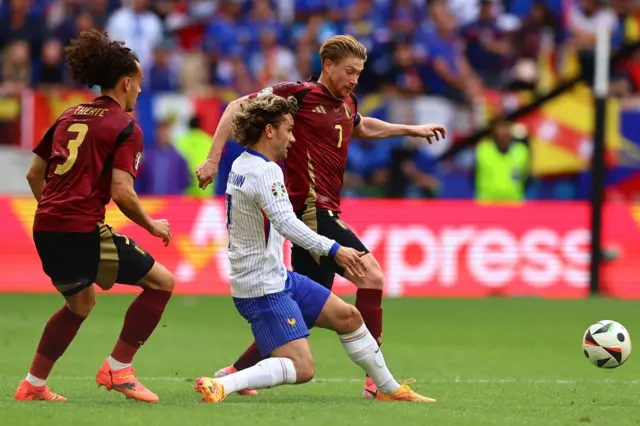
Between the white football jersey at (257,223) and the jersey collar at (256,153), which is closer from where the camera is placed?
the white football jersey at (257,223)

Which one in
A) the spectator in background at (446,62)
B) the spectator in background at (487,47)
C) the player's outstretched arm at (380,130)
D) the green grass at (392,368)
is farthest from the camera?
the spectator in background at (487,47)

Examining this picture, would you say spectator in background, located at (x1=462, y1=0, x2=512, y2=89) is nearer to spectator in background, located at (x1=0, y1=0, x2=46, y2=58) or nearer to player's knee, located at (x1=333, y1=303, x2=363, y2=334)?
spectator in background, located at (x1=0, y1=0, x2=46, y2=58)

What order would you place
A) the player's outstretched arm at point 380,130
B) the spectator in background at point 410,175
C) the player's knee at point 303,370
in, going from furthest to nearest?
the spectator in background at point 410,175, the player's outstretched arm at point 380,130, the player's knee at point 303,370

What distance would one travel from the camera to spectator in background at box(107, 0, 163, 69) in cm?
1900

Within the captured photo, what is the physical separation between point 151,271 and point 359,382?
7.52 ft

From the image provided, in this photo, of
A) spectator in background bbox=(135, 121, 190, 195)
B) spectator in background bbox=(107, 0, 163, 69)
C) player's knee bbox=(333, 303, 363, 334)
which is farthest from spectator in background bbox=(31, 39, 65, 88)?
player's knee bbox=(333, 303, 363, 334)

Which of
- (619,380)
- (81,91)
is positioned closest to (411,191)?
(81,91)

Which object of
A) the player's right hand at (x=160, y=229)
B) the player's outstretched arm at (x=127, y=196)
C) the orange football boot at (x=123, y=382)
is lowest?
the orange football boot at (x=123, y=382)

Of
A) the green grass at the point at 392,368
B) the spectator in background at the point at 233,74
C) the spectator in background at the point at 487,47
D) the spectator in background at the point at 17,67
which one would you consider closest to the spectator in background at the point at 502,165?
the spectator in background at the point at 487,47

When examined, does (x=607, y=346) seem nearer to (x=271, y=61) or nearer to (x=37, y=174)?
(x=37, y=174)

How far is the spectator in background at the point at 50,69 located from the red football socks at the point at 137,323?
434 inches

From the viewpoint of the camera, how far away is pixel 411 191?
1778cm

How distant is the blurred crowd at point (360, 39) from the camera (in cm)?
1825

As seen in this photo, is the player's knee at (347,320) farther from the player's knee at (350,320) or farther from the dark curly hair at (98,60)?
the dark curly hair at (98,60)
